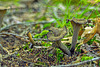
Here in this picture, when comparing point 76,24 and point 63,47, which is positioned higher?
point 76,24

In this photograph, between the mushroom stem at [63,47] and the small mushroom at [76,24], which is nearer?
the small mushroom at [76,24]

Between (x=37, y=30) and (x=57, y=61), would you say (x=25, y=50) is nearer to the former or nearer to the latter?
(x=57, y=61)

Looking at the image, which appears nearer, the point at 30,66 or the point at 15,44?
the point at 30,66

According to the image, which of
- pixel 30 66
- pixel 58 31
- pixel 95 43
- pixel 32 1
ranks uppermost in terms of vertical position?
pixel 32 1

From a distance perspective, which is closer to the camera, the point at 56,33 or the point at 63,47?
the point at 56,33

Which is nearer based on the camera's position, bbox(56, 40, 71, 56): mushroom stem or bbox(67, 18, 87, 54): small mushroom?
bbox(67, 18, 87, 54): small mushroom

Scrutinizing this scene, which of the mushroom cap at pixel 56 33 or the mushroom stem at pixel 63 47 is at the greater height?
the mushroom cap at pixel 56 33

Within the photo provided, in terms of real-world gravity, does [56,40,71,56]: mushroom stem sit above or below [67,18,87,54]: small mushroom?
below

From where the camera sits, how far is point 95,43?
2139mm

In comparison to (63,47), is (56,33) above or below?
above

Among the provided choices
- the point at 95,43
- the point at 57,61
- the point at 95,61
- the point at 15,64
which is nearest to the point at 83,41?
the point at 95,43

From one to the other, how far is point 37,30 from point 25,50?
0.97m

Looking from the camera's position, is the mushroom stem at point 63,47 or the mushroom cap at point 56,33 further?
the mushroom stem at point 63,47

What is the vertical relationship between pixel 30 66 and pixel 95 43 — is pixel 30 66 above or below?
below
